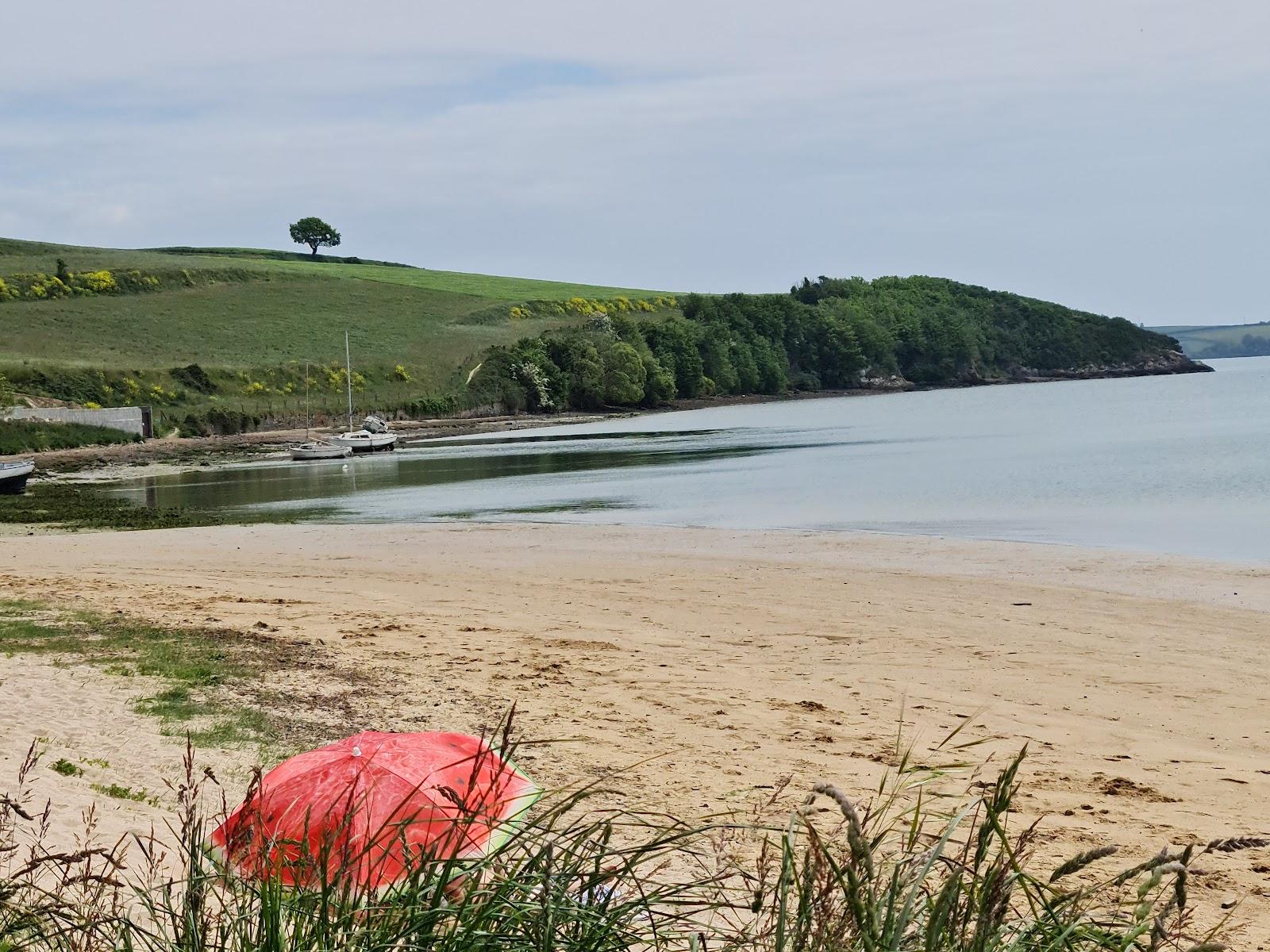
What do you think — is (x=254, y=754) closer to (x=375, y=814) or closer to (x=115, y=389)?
(x=375, y=814)

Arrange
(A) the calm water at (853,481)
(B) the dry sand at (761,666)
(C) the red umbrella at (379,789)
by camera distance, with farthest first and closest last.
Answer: (A) the calm water at (853,481), (B) the dry sand at (761,666), (C) the red umbrella at (379,789)

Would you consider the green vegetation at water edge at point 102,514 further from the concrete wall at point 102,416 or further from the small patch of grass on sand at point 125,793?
the concrete wall at point 102,416

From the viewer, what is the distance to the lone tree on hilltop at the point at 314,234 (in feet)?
515

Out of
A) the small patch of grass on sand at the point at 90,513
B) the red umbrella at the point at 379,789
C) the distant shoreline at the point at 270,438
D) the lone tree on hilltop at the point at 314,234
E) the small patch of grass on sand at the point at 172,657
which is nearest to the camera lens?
the red umbrella at the point at 379,789

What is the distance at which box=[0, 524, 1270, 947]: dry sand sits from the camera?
7523 mm

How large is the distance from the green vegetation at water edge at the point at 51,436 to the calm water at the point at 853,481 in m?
10.3

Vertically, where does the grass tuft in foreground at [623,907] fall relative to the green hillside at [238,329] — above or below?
below

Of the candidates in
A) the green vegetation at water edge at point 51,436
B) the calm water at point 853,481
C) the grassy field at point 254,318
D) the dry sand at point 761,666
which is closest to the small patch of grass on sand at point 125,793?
the dry sand at point 761,666

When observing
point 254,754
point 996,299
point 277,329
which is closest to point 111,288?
point 277,329

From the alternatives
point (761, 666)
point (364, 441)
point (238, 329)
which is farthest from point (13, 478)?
point (238, 329)

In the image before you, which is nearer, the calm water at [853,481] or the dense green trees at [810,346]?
the calm water at [853,481]

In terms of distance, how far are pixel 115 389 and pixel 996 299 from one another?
457ft

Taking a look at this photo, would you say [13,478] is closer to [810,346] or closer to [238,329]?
[238,329]

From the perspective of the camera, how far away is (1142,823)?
6.85 meters
